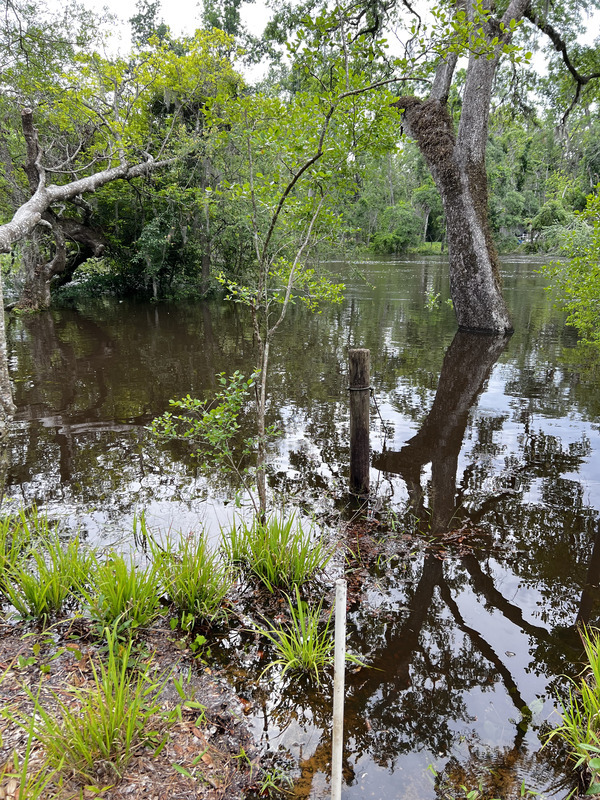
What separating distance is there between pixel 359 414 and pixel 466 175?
1023 cm

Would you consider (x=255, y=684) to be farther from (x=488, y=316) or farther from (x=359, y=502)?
(x=488, y=316)

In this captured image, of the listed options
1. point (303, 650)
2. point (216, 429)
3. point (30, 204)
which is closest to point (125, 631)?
point (303, 650)

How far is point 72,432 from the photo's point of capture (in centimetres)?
693

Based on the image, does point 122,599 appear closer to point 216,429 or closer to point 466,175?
point 216,429

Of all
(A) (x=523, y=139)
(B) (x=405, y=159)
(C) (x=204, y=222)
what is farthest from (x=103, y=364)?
(B) (x=405, y=159)

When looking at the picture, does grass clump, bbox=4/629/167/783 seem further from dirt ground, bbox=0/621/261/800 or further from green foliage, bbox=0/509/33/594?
green foliage, bbox=0/509/33/594

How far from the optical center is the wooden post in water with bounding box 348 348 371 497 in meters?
4.48

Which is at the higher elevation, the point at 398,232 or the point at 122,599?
the point at 398,232

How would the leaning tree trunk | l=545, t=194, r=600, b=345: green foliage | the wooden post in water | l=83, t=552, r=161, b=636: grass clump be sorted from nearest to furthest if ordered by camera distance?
l=83, t=552, r=161, b=636: grass clump
the wooden post in water
l=545, t=194, r=600, b=345: green foliage
the leaning tree trunk

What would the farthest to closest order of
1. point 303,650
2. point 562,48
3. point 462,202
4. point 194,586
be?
point 562,48 → point 462,202 → point 194,586 → point 303,650

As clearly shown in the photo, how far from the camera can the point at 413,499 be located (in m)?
5.18

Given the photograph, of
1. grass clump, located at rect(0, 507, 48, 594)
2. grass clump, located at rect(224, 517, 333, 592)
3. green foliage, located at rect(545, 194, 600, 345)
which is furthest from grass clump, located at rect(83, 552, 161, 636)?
green foliage, located at rect(545, 194, 600, 345)

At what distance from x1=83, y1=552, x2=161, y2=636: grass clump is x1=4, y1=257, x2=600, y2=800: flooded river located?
2.89 feet

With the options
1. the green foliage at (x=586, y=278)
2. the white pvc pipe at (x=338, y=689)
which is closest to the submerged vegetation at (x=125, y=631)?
the white pvc pipe at (x=338, y=689)
